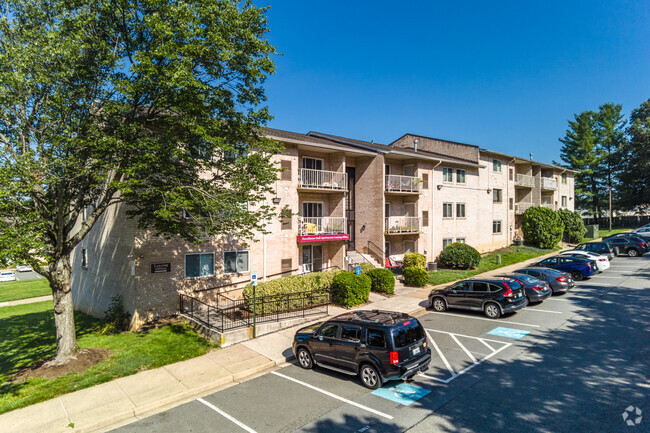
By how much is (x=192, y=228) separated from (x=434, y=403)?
9094 millimetres

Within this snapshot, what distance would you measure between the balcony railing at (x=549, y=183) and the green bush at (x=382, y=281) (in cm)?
2887

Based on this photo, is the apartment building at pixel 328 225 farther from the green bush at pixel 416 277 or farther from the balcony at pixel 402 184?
Answer: the green bush at pixel 416 277

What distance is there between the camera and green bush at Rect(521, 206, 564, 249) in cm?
3275

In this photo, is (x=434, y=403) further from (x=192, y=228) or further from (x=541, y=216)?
(x=541, y=216)

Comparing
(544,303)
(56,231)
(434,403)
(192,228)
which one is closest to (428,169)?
(544,303)

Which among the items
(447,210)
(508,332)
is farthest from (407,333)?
(447,210)

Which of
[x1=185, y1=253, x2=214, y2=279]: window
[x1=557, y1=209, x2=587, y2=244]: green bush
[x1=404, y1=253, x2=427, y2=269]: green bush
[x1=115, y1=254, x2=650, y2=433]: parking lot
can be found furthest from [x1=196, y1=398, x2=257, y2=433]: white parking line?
[x1=557, y1=209, x2=587, y2=244]: green bush

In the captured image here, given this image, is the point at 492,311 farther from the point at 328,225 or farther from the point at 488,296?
the point at 328,225

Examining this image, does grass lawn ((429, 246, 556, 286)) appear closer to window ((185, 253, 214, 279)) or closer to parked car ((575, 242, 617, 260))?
parked car ((575, 242, 617, 260))

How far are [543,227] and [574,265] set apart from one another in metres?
13.8

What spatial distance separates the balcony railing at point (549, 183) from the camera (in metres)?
38.7

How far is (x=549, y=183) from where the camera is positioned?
39.4 meters

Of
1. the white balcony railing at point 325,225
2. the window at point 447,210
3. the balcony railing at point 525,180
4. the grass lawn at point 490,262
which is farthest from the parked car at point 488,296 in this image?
the balcony railing at point 525,180

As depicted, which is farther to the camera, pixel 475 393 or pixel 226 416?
pixel 475 393
